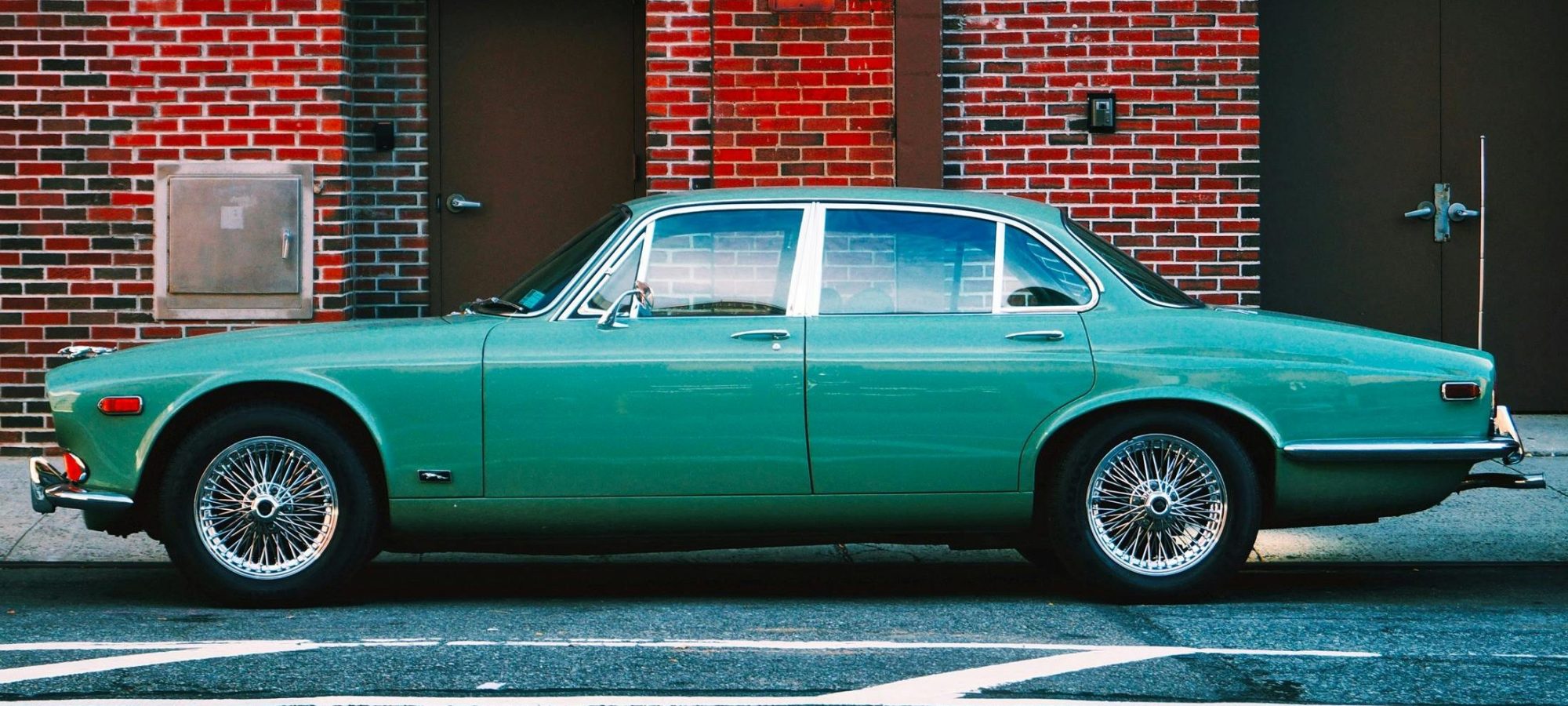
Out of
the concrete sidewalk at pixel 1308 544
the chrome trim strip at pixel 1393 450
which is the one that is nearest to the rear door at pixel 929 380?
the chrome trim strip at pixel 1393 450

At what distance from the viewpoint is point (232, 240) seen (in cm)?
1008

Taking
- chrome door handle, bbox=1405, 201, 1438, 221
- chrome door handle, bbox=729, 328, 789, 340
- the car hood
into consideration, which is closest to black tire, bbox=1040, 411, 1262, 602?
chrome door handle, bbox=729, 328, 789, 340

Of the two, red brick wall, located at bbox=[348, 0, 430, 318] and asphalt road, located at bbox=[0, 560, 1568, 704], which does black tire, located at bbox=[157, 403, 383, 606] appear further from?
red brick wall, located at bbox=[348, 0, 430, 318]

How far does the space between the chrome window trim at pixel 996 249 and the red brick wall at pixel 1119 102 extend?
12.0 ft

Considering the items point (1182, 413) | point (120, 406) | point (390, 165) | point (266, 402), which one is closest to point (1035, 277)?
point (1182, 413)

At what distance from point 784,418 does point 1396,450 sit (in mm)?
2006

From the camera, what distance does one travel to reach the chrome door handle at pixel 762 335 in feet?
20.9

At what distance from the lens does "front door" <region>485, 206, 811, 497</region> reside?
20.7ft

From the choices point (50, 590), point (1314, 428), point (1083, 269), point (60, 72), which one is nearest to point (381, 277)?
point (60, 72)

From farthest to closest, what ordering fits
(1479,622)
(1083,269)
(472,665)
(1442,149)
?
(1442,149) < (1083,269) < (1479,622) < (472,665)

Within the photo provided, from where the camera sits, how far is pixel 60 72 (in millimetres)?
10039

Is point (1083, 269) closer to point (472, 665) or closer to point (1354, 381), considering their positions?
point (1354, 381)

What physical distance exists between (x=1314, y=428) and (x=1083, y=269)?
3.03ft

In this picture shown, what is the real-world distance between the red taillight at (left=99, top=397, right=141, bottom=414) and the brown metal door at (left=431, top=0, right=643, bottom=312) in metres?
4.34
